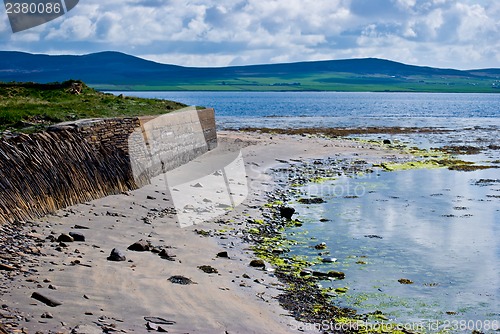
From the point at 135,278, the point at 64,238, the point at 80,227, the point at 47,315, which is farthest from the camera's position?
the point at 80,227

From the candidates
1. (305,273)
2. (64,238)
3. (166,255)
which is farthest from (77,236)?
(305,273)

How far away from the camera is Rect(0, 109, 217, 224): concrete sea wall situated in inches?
552

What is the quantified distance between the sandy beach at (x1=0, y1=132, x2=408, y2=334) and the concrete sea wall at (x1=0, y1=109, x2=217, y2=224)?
462 mm

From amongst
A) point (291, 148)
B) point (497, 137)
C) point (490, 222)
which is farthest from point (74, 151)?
point (497, 137)

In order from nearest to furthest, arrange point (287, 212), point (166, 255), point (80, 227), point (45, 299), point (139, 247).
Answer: point (45, 299) < point (166, 255) < point (139, 247) < point (80, 227) < point (287, 212)

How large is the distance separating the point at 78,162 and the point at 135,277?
602 centimetres

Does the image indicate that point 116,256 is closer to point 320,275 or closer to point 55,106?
point 320,275

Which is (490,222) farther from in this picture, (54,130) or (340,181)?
(54,130)

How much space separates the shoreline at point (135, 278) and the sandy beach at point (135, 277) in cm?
2

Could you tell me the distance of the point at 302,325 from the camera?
10297 millimetres

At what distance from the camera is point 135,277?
451 inches

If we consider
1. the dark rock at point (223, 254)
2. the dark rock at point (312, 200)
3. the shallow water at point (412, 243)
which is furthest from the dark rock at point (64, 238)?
the dark rock at point (312, 200)

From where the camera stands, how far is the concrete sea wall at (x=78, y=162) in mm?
14031

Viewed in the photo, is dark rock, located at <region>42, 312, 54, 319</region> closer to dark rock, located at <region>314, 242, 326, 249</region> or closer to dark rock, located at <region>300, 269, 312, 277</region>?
dark rock, located at <region>300, 269, 312, 277</region>
